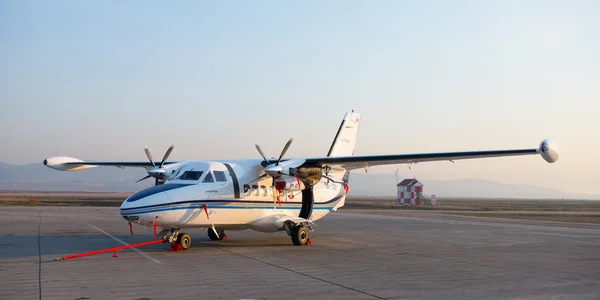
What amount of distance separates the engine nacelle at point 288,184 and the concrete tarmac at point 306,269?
1.82 meters

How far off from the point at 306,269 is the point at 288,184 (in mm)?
5805

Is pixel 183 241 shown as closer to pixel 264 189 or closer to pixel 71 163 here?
pixel 264 189

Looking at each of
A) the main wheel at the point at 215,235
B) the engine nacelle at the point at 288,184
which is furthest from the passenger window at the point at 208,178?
the main wheel at the point at 215,235

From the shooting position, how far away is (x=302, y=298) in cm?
859

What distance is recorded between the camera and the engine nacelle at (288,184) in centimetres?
1734

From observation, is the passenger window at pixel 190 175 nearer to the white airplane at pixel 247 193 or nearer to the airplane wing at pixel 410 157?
the white airplane at pixel 247 193

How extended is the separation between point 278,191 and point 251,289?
841cm

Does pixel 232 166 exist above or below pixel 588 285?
above

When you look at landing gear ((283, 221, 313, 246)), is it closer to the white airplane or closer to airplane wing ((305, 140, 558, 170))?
the white airplane

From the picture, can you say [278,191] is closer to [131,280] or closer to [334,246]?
[334,246]

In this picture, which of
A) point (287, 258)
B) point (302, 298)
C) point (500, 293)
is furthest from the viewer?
point (287, 258)

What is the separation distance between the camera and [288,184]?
56.9ft

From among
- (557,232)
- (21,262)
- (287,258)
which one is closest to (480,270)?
(287,258)

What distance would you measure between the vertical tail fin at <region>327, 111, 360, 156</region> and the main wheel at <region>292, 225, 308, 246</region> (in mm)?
4498
